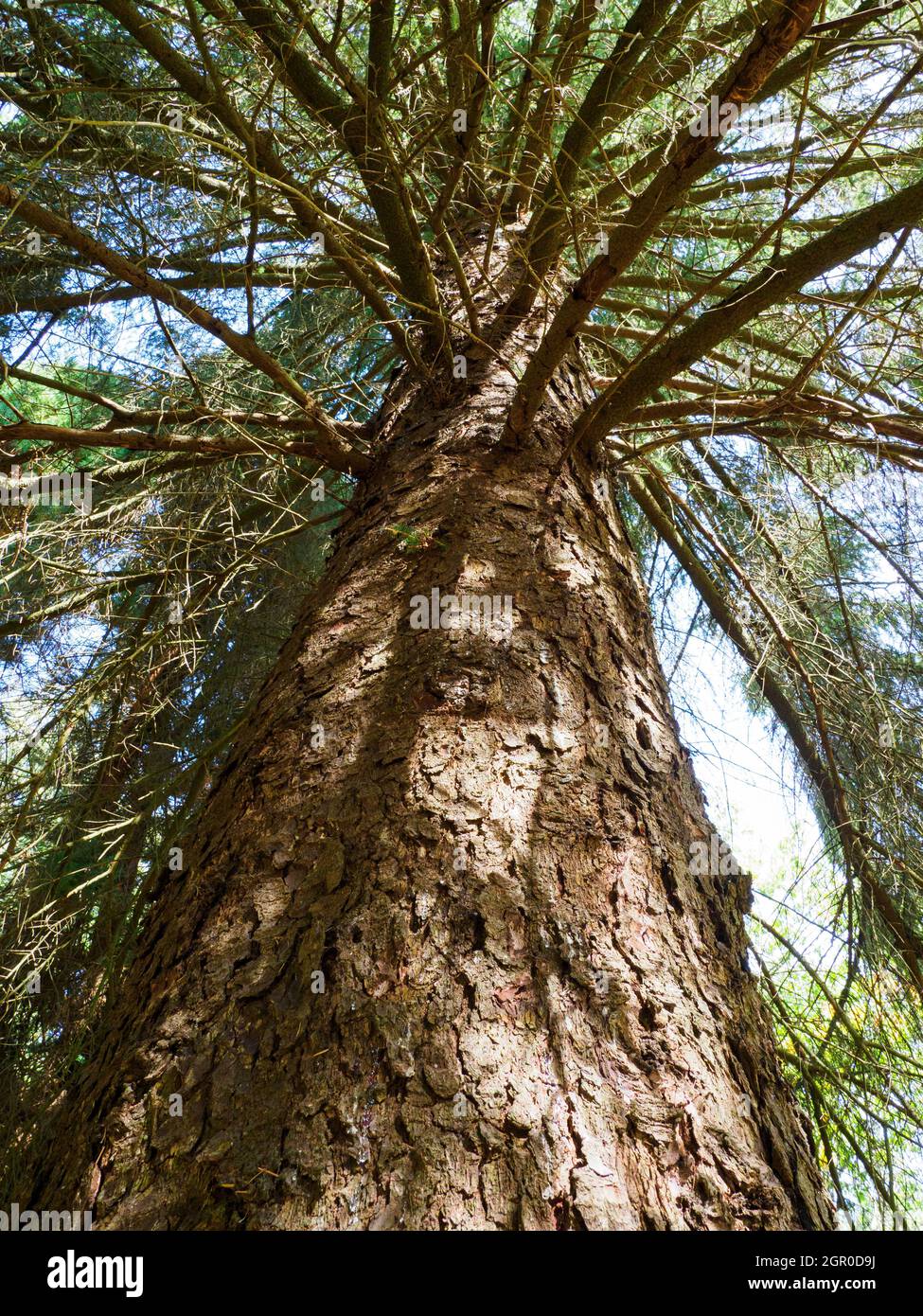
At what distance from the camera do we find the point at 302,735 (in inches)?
Result: 55.1

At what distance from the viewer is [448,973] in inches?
40.3

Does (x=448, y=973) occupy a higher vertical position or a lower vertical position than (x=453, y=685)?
lower

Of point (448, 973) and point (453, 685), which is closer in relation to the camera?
point (448, 973)

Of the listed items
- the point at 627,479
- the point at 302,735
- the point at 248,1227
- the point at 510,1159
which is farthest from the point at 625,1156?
the point at 627,479

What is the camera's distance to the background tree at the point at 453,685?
953 mm

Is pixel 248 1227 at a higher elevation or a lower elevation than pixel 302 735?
lower

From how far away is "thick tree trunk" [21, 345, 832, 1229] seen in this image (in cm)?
88

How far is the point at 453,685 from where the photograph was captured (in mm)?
1389

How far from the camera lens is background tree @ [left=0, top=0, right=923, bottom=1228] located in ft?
3.13

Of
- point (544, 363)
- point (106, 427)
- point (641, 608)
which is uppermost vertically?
point (106, 427)

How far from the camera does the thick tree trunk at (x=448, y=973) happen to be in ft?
2.90

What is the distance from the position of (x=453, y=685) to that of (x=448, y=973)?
484 mm

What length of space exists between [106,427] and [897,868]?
2.30 m
